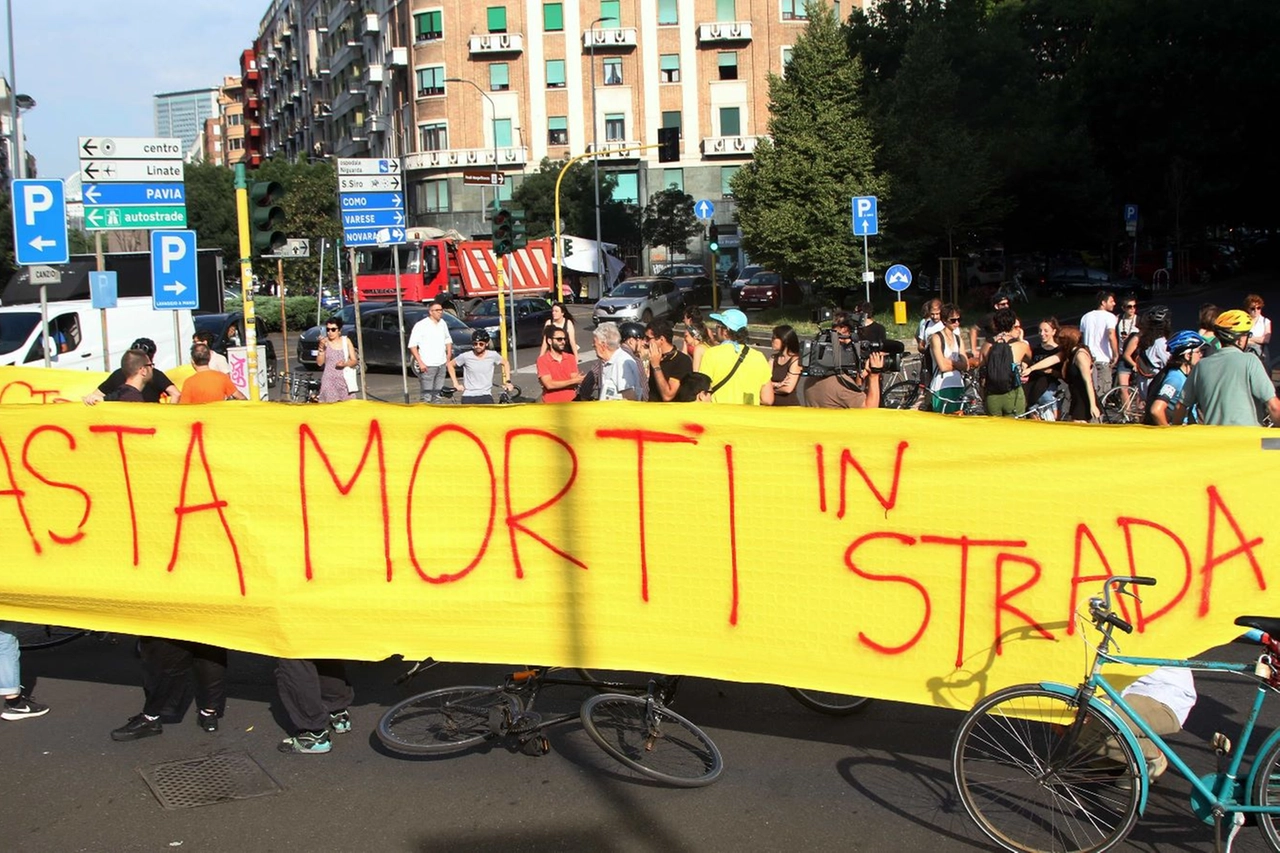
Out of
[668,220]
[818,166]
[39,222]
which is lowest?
[39,222]

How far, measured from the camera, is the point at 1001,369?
42.0 feet

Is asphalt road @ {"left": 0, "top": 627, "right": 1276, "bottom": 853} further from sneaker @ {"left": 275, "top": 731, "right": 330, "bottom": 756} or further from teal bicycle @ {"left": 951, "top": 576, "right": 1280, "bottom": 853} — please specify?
teal bicycle @ {"left": 951, "top": 576, "right": 1280, "bottom": 853}

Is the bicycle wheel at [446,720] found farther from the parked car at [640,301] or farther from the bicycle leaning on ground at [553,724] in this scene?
the parked car at [640,301]

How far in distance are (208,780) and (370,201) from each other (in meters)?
14.5

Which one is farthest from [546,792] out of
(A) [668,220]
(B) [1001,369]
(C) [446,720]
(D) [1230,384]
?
(A) [668,220]

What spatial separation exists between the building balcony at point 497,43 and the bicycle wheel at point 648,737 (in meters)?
68.7

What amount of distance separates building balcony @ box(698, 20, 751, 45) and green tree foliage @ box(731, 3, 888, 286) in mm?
30650

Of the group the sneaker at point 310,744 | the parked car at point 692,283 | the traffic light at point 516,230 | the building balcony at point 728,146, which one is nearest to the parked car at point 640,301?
the parked car at point 692,283

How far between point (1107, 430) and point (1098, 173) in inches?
1767

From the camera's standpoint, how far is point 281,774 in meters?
5.88

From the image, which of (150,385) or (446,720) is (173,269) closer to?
(150,385)

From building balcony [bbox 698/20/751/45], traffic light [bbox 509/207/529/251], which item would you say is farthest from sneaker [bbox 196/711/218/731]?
building balcony [bbox 698/20/751/45]

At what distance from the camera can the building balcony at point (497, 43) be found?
70.8 metres

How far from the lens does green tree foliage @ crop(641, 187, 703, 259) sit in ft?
222
